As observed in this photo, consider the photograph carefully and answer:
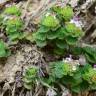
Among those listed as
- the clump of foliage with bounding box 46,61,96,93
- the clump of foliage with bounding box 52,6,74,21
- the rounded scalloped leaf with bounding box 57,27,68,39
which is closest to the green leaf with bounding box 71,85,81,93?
the clump of foliage with bounding box 46,61,96,93

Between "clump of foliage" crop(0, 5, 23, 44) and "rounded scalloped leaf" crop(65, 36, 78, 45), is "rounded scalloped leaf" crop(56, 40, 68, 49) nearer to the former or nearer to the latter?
"rounded scalloped leaf" crop(65, 36, 78, 45)

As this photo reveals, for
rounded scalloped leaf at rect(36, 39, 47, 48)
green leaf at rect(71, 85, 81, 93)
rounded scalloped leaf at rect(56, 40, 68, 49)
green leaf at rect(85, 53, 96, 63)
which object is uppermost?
rounded scalloped leaf at rect(36, 39, 47, 48)

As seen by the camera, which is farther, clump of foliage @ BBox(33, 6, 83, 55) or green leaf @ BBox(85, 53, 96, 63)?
green leaf @ BBox(85, 53, 96, 63)

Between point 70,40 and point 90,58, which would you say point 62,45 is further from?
point 90,58

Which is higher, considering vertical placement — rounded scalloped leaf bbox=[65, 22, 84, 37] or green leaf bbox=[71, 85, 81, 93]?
rounded scalloped leaf bbox=[65, 22, 84, 37]

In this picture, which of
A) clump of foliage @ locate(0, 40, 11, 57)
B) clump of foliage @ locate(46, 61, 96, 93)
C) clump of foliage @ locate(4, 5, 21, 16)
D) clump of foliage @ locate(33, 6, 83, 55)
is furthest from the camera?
clump of foliage @ locate(4, 5, 21, 16)

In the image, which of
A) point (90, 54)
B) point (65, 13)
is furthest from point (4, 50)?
point (90, 54)

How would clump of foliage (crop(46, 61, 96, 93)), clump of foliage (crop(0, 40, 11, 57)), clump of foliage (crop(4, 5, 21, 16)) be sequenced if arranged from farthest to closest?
clump of foliage (crop(4, 5, 21, 16)) < clump of foliage (crop(0, 40, 11, 57)) < clump of foliage (crop(46, 61, 96, 93))

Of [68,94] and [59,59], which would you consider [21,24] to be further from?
[68,94]
